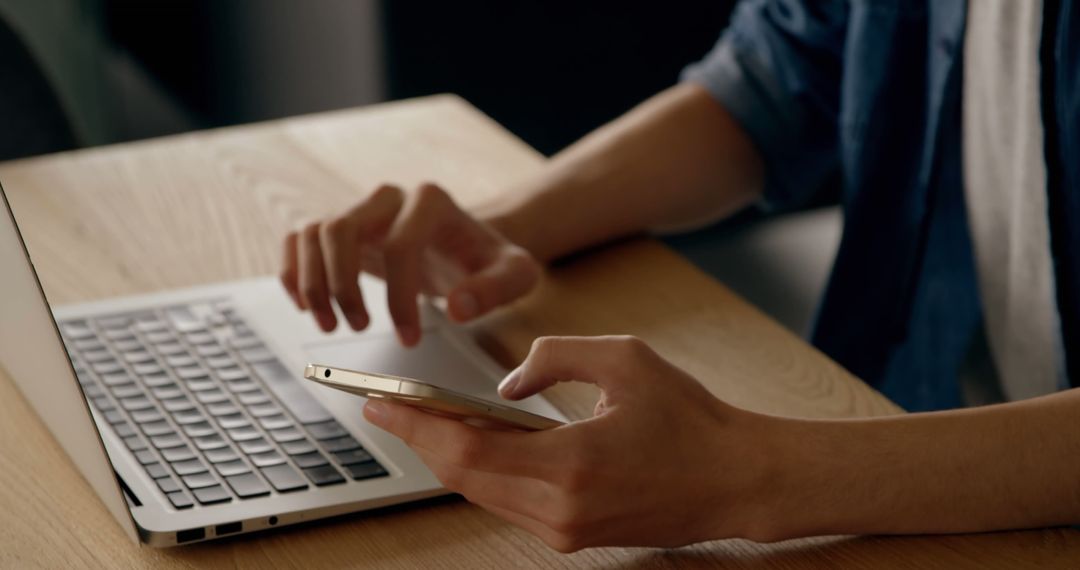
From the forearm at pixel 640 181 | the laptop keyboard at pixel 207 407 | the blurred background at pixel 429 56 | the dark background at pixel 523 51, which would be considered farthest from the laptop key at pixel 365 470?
the dark background at pixel 523 51

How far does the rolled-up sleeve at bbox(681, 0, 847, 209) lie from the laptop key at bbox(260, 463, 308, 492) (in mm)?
592

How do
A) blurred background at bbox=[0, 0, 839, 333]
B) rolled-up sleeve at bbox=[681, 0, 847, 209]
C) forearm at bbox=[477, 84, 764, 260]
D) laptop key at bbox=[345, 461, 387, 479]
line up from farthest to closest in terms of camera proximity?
blurred background at bbox=[0, 0, 839, 333]
rolled-up sleeve at bbox=[681, 0, 847, 209]
forearm at bbox=[477, 84, 764, 260]
laptop key at bbox=[345, 461, 387, 479]

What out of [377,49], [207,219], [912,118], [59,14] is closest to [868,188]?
[912,118]

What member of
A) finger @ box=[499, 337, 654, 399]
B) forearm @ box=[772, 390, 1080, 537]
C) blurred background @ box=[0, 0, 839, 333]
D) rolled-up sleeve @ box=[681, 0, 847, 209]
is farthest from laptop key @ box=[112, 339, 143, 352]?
blurred background @ box=[0, 0, 839, 333]

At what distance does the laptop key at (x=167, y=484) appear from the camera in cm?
64

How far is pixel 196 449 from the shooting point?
678 mm

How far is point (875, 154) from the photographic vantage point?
1092mm

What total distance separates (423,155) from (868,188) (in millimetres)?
411

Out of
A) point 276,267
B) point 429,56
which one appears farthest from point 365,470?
point 429,56

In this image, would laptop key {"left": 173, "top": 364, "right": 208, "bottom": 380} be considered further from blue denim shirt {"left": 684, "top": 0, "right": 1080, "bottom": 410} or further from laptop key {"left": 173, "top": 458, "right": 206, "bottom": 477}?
blue denim shirt {"left": 684, "top": 0, "right": 1080, "bottom": 410}

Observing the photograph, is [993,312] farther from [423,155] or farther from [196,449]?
[196,449]

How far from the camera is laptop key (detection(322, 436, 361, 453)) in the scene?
68 centimetres

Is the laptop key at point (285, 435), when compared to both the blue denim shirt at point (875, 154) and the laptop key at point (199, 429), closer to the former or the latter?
the laptop key at point (199, 429)

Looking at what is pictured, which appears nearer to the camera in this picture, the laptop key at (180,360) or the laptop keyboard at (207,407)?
the laptop keyboard at (207,407)
